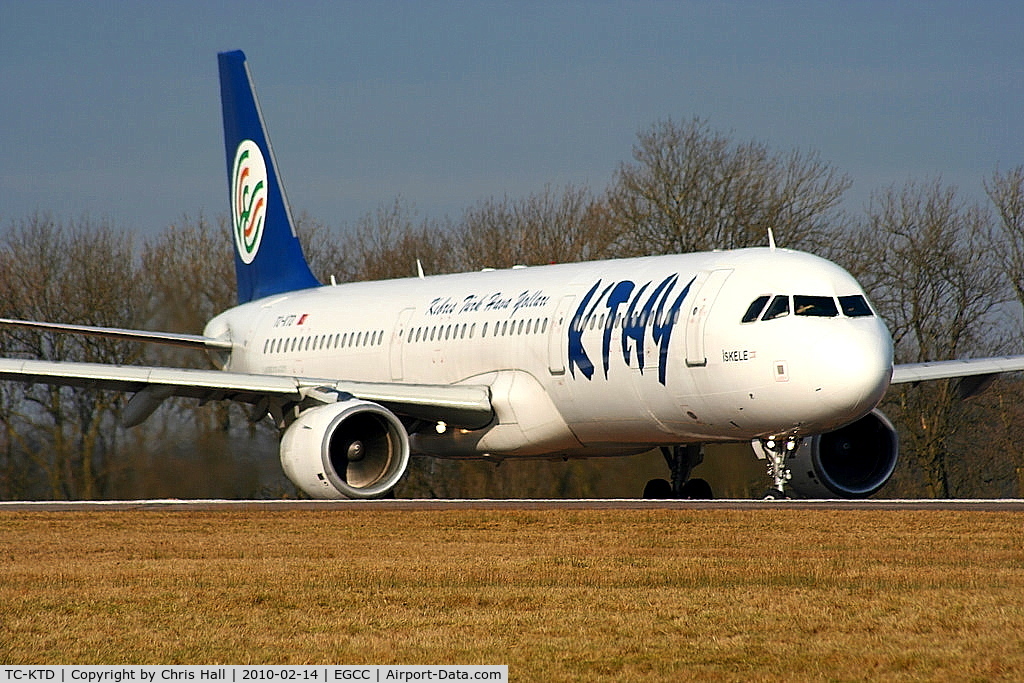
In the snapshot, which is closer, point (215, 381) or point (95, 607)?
point (95, 607)

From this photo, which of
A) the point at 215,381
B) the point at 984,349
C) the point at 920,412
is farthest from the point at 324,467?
the point at 984,349

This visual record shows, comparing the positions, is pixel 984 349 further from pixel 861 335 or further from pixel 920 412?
pixel 861 335

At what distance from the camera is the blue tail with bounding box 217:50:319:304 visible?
32.9 meters

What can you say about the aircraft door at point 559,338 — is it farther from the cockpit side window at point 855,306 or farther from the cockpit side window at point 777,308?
the cockpit side window at point 855,306

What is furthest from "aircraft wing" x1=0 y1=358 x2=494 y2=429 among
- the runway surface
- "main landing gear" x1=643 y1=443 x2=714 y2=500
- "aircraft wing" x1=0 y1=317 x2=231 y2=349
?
"main landing gear" x1=643 y1=443 x2=714 y2=500

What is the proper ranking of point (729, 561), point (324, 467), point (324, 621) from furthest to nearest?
point (324, 467) < point (729, 561) < point (324, 621)

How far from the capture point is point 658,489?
1064 inches

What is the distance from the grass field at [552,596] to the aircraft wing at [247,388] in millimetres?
6657

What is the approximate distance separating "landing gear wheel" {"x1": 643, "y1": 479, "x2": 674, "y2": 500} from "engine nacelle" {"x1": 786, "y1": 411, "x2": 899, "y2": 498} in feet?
10.3

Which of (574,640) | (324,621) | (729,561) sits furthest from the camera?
(729,561)

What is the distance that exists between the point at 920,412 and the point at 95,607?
1323 inches

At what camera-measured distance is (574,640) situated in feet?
29.0

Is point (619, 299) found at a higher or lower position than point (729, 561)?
higher

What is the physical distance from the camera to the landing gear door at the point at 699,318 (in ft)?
69.4
